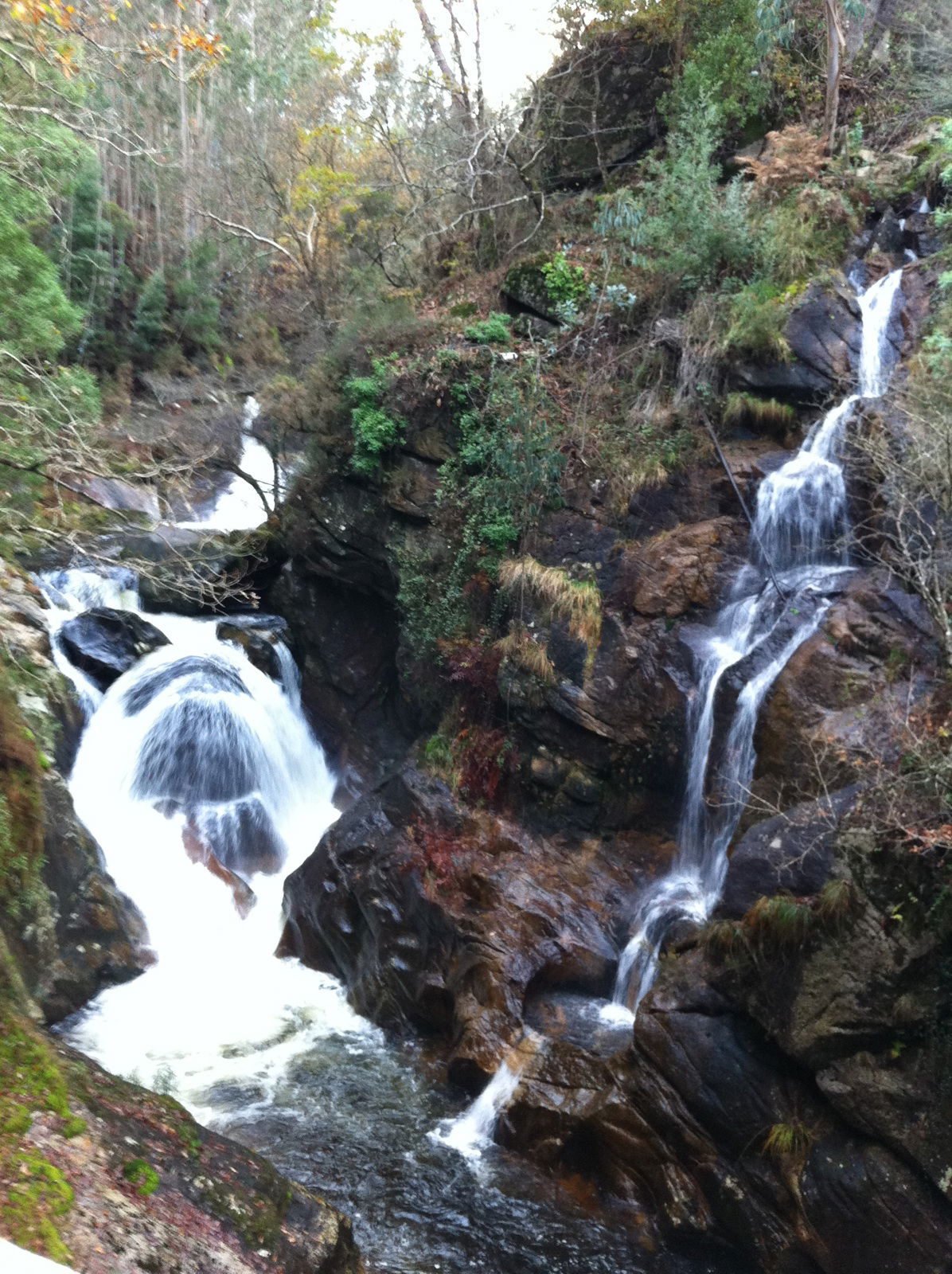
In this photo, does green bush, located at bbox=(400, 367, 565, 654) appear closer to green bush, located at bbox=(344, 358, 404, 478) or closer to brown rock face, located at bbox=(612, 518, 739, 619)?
green bush, located at bbox=(344, 358, 404, 478)

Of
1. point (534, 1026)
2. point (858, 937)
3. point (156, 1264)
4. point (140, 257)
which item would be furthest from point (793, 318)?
point (140, 257)

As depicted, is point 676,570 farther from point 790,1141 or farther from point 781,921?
point 790,1141

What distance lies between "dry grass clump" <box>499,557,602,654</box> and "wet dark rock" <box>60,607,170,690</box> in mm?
6095

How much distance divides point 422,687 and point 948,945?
7966 mm

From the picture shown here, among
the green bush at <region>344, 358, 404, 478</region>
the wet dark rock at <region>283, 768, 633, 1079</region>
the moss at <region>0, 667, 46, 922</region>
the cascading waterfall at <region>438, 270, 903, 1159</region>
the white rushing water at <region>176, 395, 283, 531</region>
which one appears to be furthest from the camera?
the white rushing water at <region>176, 395, 283, 531</region>

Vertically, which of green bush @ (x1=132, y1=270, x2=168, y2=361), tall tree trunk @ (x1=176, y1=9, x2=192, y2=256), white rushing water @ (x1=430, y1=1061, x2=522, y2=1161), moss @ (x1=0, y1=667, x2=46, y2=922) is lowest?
white rushing water @ (x1=430, y1=1061, x2=522, y2=1161)

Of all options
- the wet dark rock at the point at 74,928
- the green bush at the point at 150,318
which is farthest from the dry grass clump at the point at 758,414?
the green bush at the point at 150,318

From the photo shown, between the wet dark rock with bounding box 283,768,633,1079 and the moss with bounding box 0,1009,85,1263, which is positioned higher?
the moss with bounding box 0,1009,85,1263

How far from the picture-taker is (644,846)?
32.2 ft

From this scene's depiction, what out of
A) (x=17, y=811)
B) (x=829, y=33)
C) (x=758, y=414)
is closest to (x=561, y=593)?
(x=758, y=414)

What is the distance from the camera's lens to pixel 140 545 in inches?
635

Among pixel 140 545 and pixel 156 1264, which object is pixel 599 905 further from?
pixel 140 545

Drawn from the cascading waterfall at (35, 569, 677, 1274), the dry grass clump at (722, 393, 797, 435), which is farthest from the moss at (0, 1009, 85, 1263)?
the dry grass clump at (722, 393, 797, 435)

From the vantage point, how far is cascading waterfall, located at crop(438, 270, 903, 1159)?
27.7 feet
